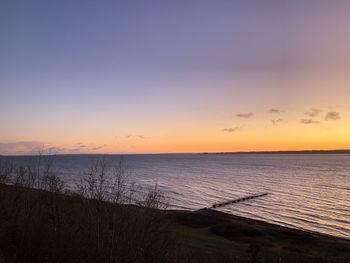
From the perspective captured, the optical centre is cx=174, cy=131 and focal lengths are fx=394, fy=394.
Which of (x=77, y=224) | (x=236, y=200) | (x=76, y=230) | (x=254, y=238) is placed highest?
(x=77, y=224)

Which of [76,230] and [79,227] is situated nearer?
[76,230]

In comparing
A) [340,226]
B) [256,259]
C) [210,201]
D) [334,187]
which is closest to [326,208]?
[340,226]

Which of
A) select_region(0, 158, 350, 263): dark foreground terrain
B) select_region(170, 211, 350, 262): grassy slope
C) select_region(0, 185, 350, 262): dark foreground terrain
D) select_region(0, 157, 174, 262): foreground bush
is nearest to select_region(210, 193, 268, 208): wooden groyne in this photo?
select_region(170, 211, 350, 262): grassy slope

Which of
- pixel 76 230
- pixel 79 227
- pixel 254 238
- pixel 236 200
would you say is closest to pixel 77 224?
pixel 79 227

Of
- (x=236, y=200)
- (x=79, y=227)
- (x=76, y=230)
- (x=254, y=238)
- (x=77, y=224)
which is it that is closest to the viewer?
(x=76, y=230)

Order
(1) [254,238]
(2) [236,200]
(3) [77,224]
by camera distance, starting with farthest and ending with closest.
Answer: (2) [236,200] < (1) [254,238] < (3) [77,224]

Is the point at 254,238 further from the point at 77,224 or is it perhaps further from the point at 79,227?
the point at 79,227

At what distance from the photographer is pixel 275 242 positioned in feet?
117

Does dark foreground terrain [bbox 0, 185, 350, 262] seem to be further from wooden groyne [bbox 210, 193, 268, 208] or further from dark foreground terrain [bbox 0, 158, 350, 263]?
wooden groyne [bbox 210, 193, 268, 208]

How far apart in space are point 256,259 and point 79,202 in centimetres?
609

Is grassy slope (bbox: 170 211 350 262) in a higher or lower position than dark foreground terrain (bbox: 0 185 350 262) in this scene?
lower

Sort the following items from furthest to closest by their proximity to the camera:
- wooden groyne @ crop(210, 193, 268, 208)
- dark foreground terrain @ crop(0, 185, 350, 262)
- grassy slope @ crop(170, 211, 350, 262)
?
wooden groyne @ crop(210, 193, 268, 208), grassy slope @ crop(170, 211, 350, 262), dark foreground terrain @ crop(0, 185, 350, 262)

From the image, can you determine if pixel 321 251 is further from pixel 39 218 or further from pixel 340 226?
pixel 39 218

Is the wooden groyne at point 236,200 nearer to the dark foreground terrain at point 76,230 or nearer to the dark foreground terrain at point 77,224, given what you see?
the dark foreground terrain at point 77,224
